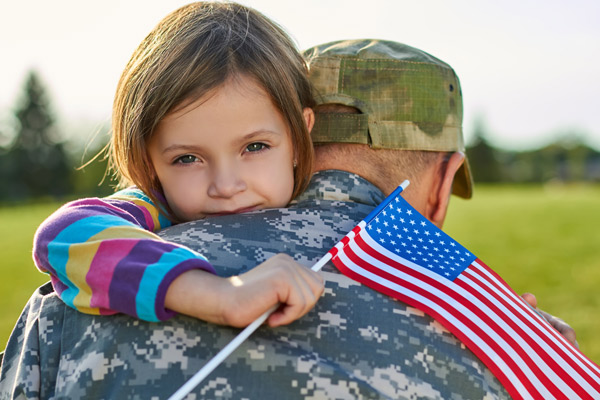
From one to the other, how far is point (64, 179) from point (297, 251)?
5519 cm

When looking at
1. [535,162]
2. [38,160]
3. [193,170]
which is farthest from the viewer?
[535,162]

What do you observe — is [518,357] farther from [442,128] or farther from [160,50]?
[160,50]

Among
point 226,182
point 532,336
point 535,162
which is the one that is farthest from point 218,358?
point 535,162

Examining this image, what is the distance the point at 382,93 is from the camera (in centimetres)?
298

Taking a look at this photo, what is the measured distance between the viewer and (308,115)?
283 cm

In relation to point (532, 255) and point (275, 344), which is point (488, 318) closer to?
point (275, 344)

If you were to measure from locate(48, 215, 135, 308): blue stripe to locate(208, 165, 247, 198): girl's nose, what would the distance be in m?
0.45

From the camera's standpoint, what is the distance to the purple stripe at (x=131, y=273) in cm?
179

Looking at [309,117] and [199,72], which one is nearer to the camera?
[199,72]

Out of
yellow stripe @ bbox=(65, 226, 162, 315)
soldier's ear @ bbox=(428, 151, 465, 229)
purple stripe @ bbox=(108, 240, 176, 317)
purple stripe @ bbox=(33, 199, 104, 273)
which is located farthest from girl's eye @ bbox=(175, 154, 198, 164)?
soldier's ear @ bbox=(428, 151, 465, 229)

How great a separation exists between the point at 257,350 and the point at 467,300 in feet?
2.41

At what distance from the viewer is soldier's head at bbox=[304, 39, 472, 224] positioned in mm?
2822

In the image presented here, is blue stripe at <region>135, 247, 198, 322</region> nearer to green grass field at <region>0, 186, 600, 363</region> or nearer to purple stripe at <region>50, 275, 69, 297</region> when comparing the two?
purple stripe at <region>50, 275, 69, 297</region>

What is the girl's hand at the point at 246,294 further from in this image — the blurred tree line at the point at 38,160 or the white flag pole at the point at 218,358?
the blurred tree line at the point at 38,160
